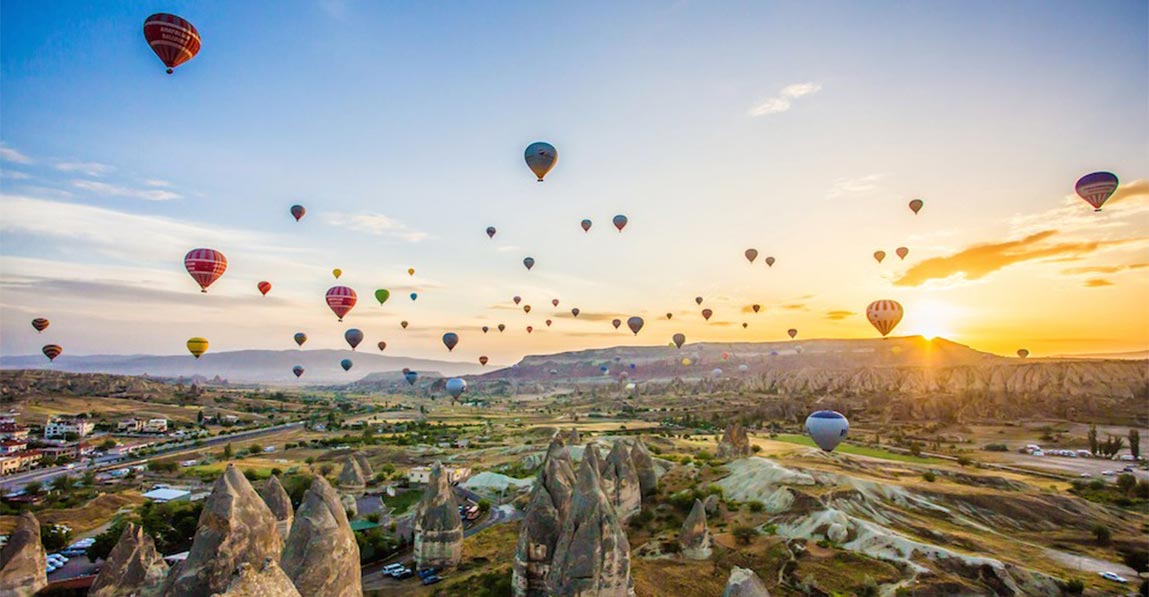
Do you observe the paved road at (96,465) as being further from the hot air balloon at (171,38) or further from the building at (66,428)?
the hot air balloon at (171,38)

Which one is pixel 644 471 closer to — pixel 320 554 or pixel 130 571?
pixel 130 571

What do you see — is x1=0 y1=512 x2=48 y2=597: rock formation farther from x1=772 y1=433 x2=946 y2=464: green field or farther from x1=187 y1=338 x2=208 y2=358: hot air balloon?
x1=772 y1=433 x2=946 y2=464: green field

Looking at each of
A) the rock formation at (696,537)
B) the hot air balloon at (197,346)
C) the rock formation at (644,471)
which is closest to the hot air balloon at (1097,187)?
the rock formation at (696,537)

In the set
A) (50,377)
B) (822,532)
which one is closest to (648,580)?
(822,532)

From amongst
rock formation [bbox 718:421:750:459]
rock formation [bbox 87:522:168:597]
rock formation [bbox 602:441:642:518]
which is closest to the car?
rock formation [bbox 602:441:642:518]

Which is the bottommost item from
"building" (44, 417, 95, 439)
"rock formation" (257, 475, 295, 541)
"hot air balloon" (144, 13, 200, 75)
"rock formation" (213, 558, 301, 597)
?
"building" (44, 417, 95, 439)
